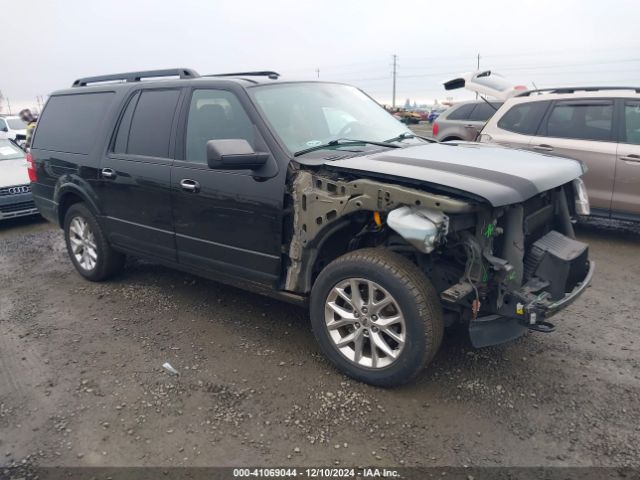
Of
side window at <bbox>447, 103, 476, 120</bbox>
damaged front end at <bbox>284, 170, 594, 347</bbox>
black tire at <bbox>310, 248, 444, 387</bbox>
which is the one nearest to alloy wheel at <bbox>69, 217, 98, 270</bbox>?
damaged front end at <bbox>284, 170, 594, 347</bbox>

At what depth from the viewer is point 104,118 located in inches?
187

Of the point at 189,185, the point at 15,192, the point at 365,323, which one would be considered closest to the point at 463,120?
the point at 189,185

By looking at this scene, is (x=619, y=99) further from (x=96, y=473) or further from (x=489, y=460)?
(x=96, y=473)

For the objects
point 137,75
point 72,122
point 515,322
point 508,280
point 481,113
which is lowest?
point 515,322

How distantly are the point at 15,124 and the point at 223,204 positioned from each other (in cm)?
1921

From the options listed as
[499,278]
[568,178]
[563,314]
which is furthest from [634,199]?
[499,278]

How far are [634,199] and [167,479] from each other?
18.8ft

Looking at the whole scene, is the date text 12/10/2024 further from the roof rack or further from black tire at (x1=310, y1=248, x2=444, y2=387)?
the roof rack

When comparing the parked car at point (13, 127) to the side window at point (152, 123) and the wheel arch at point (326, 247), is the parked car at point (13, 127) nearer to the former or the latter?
the side window at point (152, 123)

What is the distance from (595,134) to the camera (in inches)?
244

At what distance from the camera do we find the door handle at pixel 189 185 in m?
3.88

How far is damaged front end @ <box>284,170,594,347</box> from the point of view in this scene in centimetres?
284

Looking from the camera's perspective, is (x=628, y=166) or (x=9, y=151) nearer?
(x=628, y=166)

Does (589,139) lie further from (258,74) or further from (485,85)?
(258,74)
